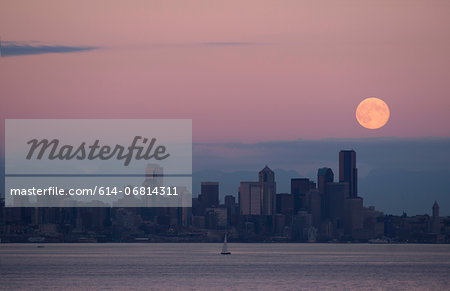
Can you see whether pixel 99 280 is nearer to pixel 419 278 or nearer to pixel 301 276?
pixel 301 276

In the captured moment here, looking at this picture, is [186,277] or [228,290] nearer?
[228,290]

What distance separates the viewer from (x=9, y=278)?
561 feet

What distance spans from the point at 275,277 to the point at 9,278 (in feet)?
177

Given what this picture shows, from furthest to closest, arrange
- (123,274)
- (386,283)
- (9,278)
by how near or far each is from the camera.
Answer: (123,274), (9,278), (386,283)

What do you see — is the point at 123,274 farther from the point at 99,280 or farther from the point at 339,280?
the point at 339,280

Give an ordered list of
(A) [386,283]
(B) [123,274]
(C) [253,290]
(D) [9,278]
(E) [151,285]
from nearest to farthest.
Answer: (C) [253,290]
(E) [151,285]
(A) [386,283]
(D) [9,278]
(B) [123,274]

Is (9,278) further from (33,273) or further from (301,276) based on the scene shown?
(301,276)

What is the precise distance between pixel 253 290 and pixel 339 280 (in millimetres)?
33078

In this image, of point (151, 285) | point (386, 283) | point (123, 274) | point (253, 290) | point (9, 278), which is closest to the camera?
point (253, 290)

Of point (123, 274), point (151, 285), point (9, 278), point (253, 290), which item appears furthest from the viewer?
point (123, 274)

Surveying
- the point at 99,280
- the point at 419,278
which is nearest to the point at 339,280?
the point at 419,278

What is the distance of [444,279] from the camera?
176m

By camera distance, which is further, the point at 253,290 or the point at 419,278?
the point at 419,278

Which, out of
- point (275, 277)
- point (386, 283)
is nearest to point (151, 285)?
point (275, 277)
